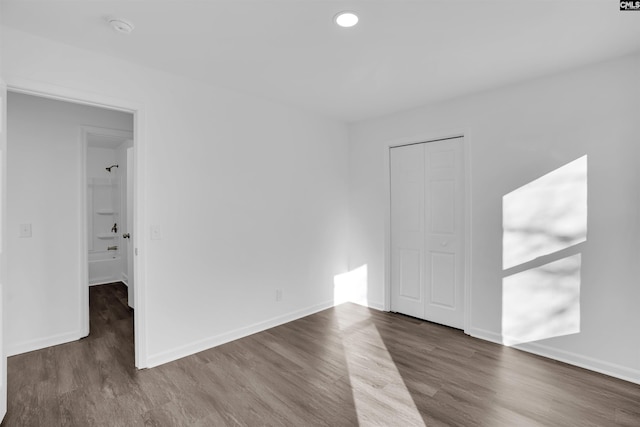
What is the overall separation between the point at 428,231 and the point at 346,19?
2.49 m

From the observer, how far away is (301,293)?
3910 mm

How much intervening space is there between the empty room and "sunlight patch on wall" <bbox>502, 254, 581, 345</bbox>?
2 centimetres

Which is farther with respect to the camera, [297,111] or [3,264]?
[297,111]

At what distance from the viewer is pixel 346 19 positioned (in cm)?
197

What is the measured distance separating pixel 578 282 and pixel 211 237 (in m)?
3.28

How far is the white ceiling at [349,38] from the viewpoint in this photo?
6.12ft

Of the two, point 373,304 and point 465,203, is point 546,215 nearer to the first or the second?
point 465,203

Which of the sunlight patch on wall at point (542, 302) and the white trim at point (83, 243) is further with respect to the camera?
the white trim at point (83, 243)

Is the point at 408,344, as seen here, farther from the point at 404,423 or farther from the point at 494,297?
the point at 404,423

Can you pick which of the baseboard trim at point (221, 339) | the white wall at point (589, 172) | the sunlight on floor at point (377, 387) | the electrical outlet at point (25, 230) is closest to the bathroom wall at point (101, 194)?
the electrical outlet at point (25, 230)

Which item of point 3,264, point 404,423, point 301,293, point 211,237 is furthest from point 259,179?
point 404,423

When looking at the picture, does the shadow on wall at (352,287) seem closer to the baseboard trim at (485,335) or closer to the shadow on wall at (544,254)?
the baseboard trim at (485,335)

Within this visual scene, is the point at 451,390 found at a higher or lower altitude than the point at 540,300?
lower

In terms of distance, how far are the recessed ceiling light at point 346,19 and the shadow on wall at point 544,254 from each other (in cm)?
216
